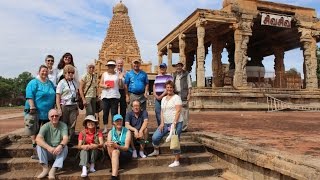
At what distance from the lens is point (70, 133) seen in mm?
5348

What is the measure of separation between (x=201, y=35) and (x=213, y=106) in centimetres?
448

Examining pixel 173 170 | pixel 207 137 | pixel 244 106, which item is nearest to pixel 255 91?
pixel 244 106

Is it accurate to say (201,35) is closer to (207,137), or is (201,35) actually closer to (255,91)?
(255,91)

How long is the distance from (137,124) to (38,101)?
5.65 ft

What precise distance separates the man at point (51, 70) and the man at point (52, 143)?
3.22 feet

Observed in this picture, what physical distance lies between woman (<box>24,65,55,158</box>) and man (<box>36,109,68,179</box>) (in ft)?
1.18

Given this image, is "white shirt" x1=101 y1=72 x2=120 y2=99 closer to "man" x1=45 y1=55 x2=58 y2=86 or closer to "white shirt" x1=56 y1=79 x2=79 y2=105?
"white shirt" x1=56 y1=79 x2=79 y2=105

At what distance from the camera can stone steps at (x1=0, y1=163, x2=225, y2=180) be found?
4535mm

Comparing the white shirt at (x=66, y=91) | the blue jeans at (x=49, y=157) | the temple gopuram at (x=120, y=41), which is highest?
the temple gopuram at (x=120, y=41)

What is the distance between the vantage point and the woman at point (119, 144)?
15.5 ft

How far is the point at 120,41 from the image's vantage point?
46.0 metres

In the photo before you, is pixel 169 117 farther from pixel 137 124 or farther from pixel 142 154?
pixel 142 154

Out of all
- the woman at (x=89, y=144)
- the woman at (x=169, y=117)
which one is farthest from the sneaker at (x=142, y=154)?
the woman at (x=89, y=144)

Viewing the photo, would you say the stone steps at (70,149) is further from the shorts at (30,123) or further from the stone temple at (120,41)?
the stone temple at (120,41)
